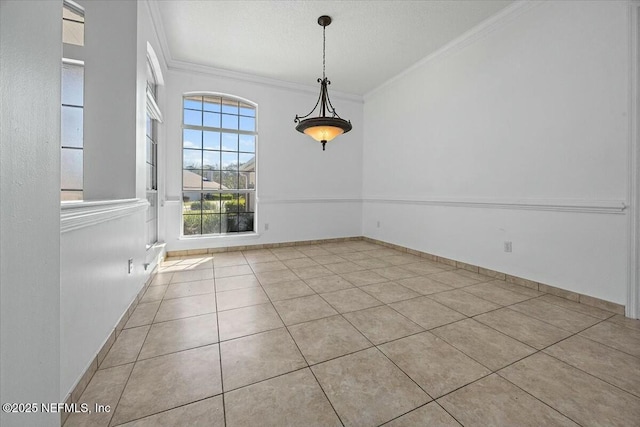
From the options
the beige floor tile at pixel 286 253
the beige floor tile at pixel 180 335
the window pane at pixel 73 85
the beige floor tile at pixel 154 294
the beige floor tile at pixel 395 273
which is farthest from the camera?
the beige floor tile at pixel 286 253

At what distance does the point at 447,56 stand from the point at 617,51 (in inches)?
73.3

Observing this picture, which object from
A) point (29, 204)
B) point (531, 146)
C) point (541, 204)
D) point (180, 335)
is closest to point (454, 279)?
point (541, 204)

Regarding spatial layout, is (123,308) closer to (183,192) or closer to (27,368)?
(27,368)

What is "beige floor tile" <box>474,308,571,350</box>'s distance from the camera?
1.76 metres

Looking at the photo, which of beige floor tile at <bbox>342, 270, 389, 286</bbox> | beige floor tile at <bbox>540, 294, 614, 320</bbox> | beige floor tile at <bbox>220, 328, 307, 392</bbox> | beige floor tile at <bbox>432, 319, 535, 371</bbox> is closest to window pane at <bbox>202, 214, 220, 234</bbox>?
beige floor tile at <bbox>342, 270, 389, 286</bbox>

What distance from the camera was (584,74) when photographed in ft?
7.66

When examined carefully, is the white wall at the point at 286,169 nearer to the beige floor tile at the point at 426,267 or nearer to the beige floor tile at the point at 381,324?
the beige floor tile at the point at 426,267

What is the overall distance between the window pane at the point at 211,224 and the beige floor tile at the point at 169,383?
3122 millimetres

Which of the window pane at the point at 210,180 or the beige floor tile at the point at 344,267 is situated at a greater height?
the window pane at the point at 210,180

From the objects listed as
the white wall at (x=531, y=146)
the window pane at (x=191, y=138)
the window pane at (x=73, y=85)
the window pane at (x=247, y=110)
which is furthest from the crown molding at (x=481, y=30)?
the window pane at (x=73, y=85)

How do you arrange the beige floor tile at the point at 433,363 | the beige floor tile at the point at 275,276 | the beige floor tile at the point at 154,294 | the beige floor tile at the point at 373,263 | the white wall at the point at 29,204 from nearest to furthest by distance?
the white wall at the point at 29,204
the beige floor tile at the point at 433,363
the beige floor tile at the point at 154,294
the beige floor tile at the point at 275,276
the beige floor tile at the point at 373,263

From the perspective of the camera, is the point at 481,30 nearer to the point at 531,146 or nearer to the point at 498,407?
the point at 531,146

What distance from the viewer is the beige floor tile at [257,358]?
139cm

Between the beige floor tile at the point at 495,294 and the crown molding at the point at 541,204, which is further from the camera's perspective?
the beige floor tile at the point at 495,294
